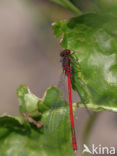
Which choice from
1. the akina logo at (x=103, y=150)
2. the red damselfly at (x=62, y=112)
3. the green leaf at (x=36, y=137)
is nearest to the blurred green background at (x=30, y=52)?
the akina logo at (x=103, y=150)

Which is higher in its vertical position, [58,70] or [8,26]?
[8,26]

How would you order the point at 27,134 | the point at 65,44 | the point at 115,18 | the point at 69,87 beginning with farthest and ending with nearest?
the point at 69,87, the point at 27,134, the point at 65,44, the point at 115,18

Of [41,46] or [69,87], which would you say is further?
[41,46]

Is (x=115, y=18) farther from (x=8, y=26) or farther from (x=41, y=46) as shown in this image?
(x=8, y=26)

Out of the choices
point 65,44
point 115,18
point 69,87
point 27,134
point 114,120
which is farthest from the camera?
point 114,120

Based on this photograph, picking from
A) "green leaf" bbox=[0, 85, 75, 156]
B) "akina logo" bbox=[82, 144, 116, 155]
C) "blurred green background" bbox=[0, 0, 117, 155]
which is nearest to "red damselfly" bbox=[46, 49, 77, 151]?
"green leaf" bbox=[0, 85, 75, 156]

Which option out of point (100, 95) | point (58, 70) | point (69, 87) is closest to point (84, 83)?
point (100, 95)

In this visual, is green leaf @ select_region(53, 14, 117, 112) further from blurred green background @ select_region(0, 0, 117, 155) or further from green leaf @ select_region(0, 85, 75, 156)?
blurred green background @ select_region(0, 0, 117, 155)

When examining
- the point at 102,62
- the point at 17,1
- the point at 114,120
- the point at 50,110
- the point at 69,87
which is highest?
the point at 17,1
